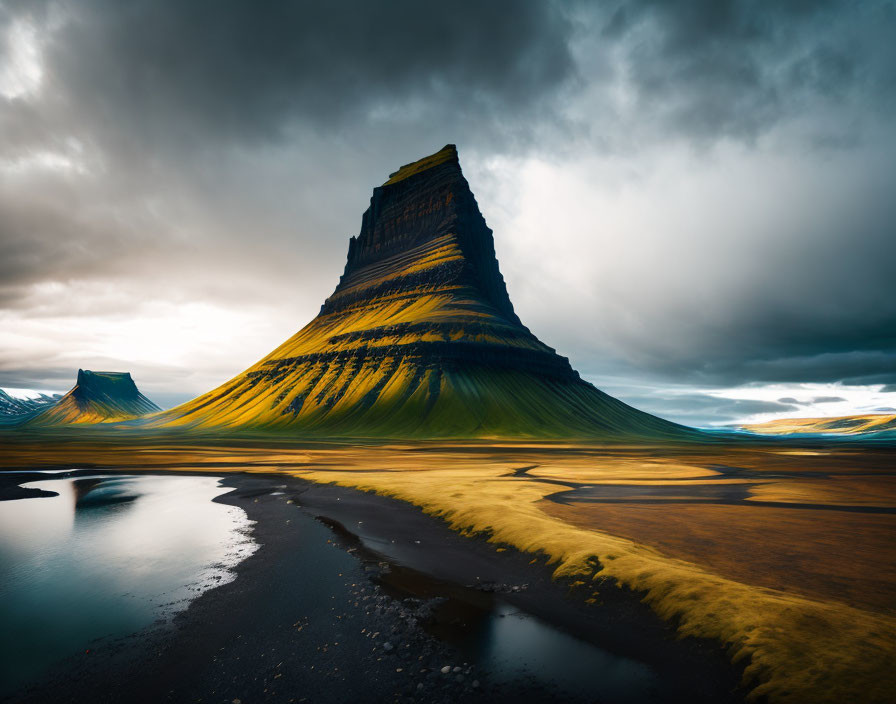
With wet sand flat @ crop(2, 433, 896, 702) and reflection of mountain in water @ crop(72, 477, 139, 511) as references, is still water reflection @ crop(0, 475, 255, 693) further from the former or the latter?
wet sand flat @ crop(2, 433, 896, 702)

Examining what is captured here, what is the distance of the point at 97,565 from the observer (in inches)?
874

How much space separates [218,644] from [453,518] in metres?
18.8

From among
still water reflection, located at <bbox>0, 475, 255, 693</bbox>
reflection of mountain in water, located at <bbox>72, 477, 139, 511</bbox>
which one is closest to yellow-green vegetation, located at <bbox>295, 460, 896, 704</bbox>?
still water reflection, located at <bbox>0, 475, 255, 693</bbox>

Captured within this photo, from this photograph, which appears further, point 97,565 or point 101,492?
point 101,492

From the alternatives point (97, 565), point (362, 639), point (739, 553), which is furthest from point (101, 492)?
point (739, 553)

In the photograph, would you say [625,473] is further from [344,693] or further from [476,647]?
[344,693]

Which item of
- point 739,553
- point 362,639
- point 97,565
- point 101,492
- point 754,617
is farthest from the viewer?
point 101,492

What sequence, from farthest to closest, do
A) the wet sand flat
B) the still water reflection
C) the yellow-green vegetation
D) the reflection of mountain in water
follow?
the reflection of mountain in water, the still water reflection, the wet sand flat, the yellow-green vegetation

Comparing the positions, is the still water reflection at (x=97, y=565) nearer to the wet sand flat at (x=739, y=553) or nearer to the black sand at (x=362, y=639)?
the black sand at (x=362, y=639)

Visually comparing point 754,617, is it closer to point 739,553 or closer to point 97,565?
point 739,553

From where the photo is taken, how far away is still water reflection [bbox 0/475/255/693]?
1492 centimetres

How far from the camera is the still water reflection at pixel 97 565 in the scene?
14.9 m

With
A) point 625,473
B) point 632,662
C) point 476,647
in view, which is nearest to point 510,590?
point 476,647

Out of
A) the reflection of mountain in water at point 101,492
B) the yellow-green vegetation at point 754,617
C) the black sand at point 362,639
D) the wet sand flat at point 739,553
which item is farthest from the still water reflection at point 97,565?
the yellow-green vegetation at point 754,617
